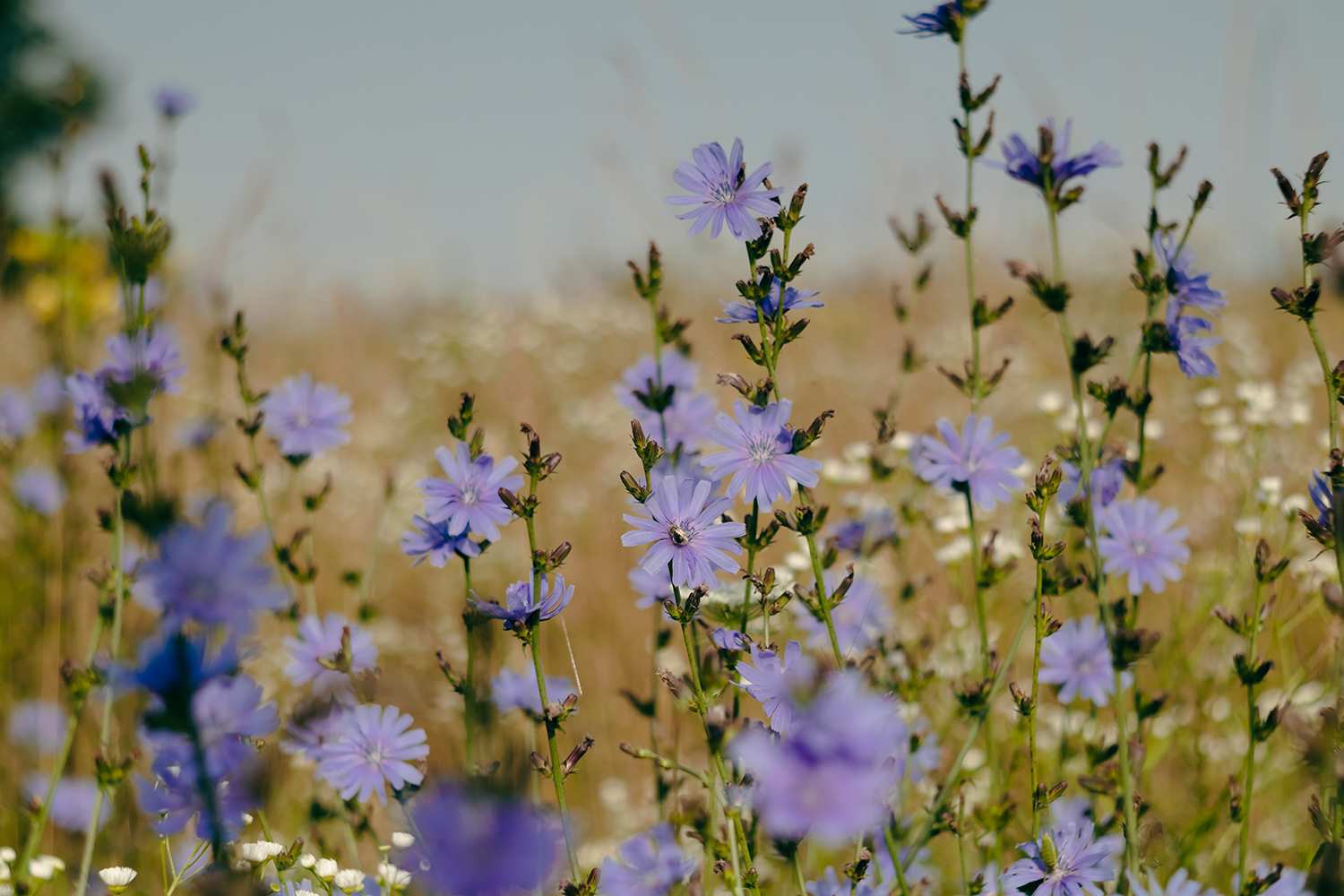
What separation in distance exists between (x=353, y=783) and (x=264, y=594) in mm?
641

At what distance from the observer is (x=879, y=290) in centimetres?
940

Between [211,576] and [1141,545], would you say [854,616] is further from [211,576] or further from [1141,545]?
[211,576]

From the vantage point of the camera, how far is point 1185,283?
4.98 feet

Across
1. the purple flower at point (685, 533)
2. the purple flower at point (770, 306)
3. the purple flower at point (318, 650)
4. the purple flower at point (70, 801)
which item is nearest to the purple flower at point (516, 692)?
the purple flower at point (318, 650)

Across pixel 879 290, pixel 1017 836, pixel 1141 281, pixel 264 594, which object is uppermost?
pixel 879 290

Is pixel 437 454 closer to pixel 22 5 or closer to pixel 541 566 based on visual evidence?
pixel 541 566

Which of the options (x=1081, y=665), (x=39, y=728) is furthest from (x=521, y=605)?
(x=39, y=728)

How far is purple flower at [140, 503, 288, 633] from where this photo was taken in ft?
2.45

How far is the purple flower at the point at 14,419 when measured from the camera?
9.10 feet

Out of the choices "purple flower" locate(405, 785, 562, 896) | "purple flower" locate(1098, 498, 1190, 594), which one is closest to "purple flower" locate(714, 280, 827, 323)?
"purple flower" locate(1098, 498, 1190, 594)

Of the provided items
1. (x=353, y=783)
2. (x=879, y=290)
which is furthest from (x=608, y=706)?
(x=879, y=290)

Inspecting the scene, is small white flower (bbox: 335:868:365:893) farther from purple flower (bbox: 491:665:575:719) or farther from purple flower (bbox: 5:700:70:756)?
purple flower (bbox: 5:700:70:756)

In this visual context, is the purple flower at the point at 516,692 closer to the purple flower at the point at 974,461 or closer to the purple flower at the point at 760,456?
the purple flower at the point at 760,456

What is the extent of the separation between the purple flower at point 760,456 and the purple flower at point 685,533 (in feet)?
0.18
